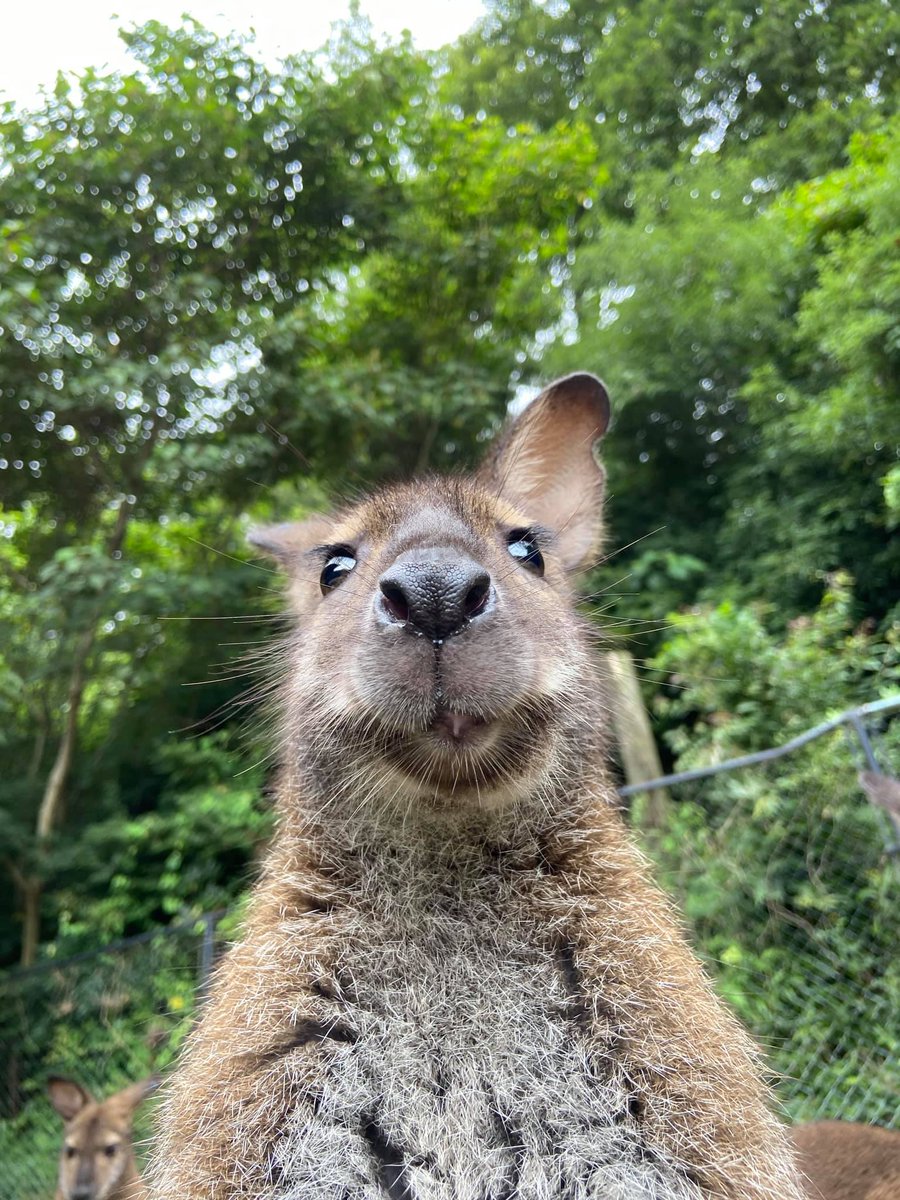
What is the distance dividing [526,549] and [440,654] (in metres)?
0.80

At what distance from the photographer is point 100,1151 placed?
18.9 feet

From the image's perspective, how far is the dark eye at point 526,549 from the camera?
7.78ft

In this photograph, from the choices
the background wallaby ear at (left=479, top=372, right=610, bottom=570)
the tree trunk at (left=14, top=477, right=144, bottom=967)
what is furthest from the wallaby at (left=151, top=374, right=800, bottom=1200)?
the tree trunk at (left=14, top=477, right=144, bottom=967)

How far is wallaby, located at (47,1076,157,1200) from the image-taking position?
564 centimetres

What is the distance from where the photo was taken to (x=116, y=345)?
27.1 ft

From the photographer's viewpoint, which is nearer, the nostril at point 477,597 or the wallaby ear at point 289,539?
the nostril at point 477,597

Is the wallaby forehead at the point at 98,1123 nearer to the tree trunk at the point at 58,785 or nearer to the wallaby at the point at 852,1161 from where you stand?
the tree trunk at the point at 58,785

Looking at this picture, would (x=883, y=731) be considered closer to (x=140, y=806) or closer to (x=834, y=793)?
(x=834, y=793)

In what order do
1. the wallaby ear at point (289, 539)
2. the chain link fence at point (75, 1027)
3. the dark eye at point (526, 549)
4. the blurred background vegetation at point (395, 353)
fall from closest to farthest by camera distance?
the dark eye at point (526, 549), the wallaby ear at point (289, 539), the chain link fence at point (75, 1027), the blurred background vegetation at point (395, 353)

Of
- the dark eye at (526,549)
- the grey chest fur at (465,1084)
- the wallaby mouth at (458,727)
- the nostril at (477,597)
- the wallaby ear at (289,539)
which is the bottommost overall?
the grey chest fur at (465,1084)

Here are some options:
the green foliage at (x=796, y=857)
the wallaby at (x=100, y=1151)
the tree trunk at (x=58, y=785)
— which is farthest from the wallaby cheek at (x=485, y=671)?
the tree trunk at (x=58, y=785)

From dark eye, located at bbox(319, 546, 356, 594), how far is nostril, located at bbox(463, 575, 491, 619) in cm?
72

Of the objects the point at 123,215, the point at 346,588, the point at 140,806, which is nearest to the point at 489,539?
the point at 346,588

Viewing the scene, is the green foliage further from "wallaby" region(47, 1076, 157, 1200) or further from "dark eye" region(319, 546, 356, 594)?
"wallaby" region(47, 1076, 157, 1200)
